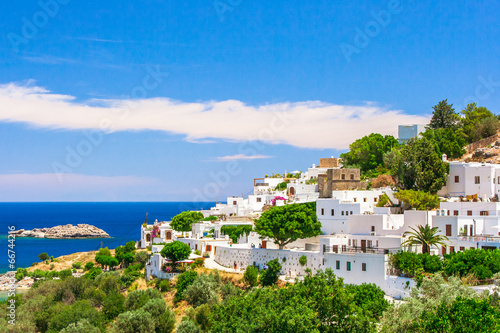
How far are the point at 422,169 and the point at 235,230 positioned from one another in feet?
58.4

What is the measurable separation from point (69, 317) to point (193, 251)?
Result: 14.5m

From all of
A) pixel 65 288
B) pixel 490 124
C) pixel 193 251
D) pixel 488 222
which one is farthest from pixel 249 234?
pixel 490 124

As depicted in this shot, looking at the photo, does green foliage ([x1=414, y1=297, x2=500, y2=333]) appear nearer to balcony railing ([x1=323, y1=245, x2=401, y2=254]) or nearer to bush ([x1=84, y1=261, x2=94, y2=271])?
balcony railing ([x1=323, y1=245, x2=401, y2=254])

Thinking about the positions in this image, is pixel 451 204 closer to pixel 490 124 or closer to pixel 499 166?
pixel 499 166

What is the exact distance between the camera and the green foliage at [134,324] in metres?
32.7

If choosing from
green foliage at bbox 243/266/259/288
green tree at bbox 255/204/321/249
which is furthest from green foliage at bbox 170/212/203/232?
green foliage at bbox 243/266/259/288

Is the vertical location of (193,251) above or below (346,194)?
below

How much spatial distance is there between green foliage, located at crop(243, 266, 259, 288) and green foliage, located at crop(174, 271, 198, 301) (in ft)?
15.7

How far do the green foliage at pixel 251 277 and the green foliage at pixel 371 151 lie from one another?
972 inches

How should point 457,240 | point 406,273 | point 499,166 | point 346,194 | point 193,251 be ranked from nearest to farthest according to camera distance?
1. point 406,273
2. point 457,240
3. point 499,166
4. point 346,194
5. point 193,251

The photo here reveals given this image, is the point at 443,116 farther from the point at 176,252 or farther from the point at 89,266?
the point at 89,266

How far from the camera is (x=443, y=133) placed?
52.1 m

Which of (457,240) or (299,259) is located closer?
(457,240)

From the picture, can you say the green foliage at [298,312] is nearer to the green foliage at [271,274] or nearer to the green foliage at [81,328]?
the green foliage at [271,274]
